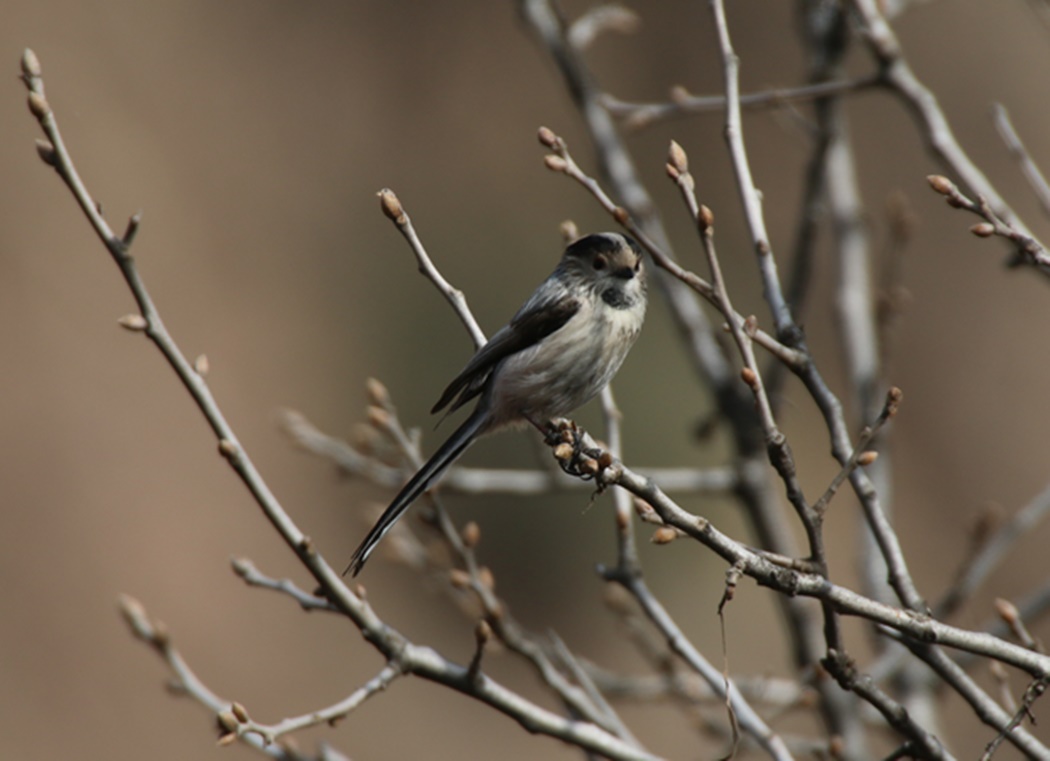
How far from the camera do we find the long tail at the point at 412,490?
122 inches

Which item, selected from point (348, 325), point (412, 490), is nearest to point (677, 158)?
point (412, 490)

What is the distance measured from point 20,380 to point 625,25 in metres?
9.52

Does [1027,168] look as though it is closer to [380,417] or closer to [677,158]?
[677,158]

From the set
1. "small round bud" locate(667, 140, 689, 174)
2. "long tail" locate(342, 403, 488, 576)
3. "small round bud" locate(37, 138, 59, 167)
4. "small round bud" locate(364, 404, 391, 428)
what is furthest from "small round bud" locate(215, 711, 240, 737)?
"small round bud" locate(667, 140, 689, 174)

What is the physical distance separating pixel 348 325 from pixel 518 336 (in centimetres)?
1117

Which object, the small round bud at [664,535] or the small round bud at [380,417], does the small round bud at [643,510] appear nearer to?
the small round bud at [664,535]

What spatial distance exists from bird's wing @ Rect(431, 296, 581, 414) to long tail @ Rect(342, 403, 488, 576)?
143 mm

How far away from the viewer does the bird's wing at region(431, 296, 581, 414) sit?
11.7 feet

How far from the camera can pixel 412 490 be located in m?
3.30

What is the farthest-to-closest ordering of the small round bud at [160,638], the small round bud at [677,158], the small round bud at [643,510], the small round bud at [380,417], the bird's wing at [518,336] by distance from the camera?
the bird's wing at [518,336] < the small round bud at [380,417] < the small round bud at [160,638] < the small round bud at [677,158] < the small round bud at [643,510]

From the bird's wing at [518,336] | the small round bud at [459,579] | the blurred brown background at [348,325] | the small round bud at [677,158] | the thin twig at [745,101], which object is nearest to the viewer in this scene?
the small round bud at [677,158]

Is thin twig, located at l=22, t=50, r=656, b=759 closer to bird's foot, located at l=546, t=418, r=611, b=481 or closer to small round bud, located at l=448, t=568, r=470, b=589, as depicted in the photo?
small round bud, located at l=448, t=568, r=470, b=589

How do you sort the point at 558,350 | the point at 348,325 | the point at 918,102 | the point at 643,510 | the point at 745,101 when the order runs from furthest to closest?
1. the point at 348,325
2. the point at 745,101
3. the point at 918,102
4. the point at 558,350
5. the point at 643,510

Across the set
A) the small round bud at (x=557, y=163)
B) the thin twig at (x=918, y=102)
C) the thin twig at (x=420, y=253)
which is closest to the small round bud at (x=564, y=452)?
the thin twig at (x=420, y=253)
